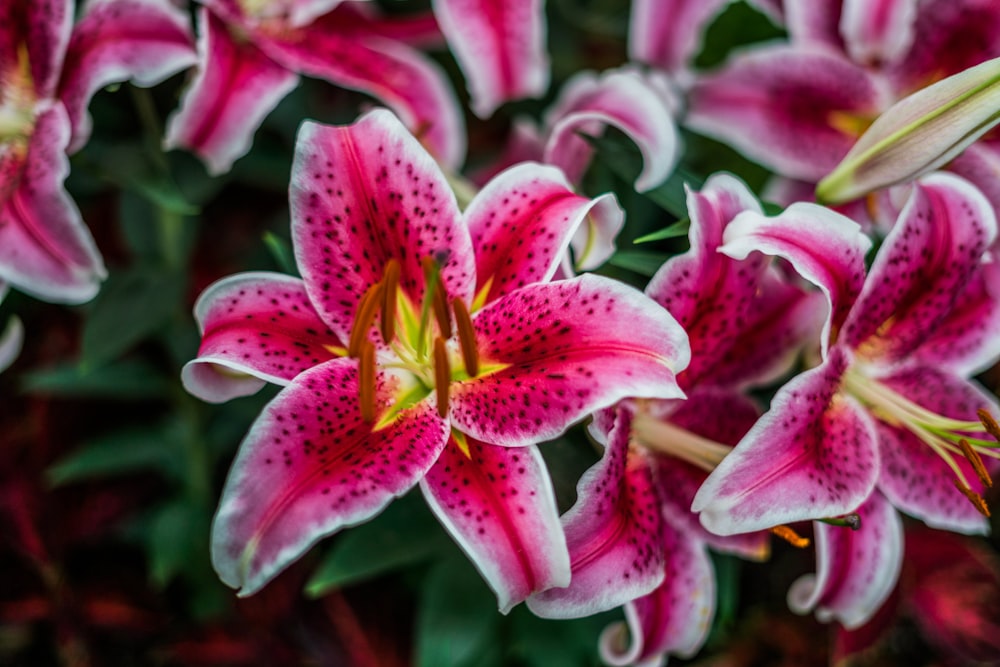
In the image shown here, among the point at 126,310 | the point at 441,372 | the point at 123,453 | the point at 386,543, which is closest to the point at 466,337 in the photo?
the point at 441,372

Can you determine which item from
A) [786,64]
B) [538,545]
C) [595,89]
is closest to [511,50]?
[595,89]

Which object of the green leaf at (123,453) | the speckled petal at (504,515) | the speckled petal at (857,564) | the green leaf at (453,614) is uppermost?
the speckled petal at (504,515)

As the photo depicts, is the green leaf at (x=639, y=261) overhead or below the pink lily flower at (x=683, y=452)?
overhead

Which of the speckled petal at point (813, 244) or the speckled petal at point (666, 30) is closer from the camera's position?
the speckled petal at point (813, 244)

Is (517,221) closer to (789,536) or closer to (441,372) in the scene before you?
(441,372)

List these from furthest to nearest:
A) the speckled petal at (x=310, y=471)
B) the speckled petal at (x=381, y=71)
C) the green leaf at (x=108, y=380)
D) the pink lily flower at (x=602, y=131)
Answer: the green leaf at (x=108, y=380)
the speckled petal at (x=381, y=71)
the pink lily flower at (x=602, y=131)
the speckled petal at (x=310, y=471)

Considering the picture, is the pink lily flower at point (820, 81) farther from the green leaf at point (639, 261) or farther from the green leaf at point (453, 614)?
the green leaf at point (453, 614)

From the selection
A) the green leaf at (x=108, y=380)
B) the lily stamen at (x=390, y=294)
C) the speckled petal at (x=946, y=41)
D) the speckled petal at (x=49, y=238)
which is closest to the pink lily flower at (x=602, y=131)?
the lily stamen at (x=390, y=294)

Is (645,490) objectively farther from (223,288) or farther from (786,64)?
(786,64)
